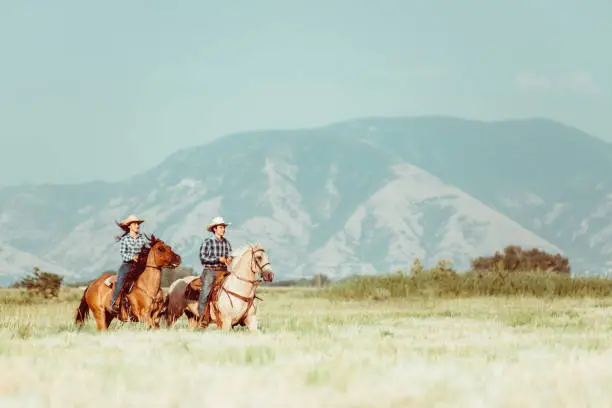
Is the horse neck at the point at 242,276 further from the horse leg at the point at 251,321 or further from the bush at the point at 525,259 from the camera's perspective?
the bush at the point at 525,259

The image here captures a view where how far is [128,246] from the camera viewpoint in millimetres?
18094

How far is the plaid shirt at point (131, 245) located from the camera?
18.1 m

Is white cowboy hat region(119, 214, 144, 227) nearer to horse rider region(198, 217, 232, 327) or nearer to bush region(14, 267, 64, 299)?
horse rider region(198, 217, 232, 327)

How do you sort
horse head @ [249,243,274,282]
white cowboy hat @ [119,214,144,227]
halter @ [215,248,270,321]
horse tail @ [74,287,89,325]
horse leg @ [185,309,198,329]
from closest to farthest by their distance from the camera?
horse head @ [249,243,274,282] < halter @ [215,248,270,321] < white cowboy hat @ [119,214,144,227] < horse leg @ [185,309,198,329] < horse tail @ [74,287,89,325]

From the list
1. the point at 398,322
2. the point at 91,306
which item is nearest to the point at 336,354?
the point at 91,306

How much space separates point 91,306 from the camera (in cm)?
1891

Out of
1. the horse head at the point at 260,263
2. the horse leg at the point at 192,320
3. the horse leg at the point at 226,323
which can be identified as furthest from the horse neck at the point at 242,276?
the horse leg at the point at 192,320

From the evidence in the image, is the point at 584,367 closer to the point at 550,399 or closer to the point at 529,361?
the point at 529,361

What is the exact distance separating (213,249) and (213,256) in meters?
0.17

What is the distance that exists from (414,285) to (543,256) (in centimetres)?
3447

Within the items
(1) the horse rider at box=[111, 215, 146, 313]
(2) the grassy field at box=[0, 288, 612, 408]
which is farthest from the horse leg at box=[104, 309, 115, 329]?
(1) the horse rider at box=[111, 215, 146, 313]

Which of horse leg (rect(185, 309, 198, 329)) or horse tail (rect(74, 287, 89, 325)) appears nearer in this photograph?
horse leg (rect(185, 309, 198, 329))

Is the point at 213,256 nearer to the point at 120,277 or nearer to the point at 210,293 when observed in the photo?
the point at 210,293

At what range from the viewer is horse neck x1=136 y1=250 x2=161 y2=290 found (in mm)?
18078
